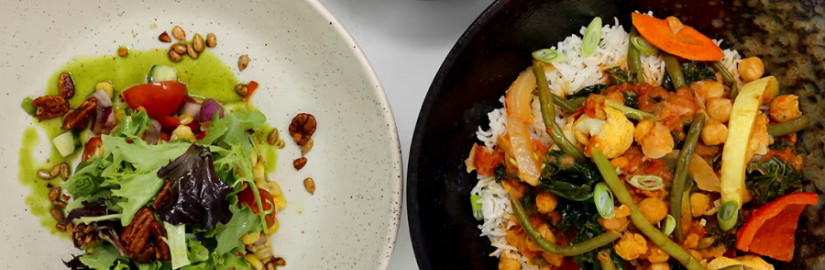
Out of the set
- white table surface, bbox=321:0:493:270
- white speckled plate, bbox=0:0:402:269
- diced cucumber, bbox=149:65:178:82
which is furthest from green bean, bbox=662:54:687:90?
diced cucumber, bbox=149:65:178:82

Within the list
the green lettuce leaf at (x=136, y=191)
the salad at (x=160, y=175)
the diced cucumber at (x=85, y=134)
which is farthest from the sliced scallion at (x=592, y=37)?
the diced cucumber at (x=85, y=134)

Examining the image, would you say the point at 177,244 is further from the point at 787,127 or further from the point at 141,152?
the point at 787,127

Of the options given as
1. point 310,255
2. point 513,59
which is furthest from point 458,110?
point 310,255

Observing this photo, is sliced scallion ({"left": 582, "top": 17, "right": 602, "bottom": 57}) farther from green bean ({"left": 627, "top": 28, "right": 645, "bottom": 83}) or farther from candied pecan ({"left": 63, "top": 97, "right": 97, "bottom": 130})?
candied pecan ({"left": 63, "top": 97, "right": 97, "bottom": 130})

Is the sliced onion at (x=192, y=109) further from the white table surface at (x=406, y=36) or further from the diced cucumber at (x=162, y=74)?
the white table surface at (x=406, y=36)

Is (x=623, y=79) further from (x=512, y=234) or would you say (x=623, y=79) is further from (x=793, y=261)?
(x=793, y=261)

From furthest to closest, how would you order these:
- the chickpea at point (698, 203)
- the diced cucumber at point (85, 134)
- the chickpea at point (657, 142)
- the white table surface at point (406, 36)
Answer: the white table surface at point (406, 36), the diced cucumber at point (85, 134), the chickpea at point (698, 203), the chickpea at point (657, 142)
